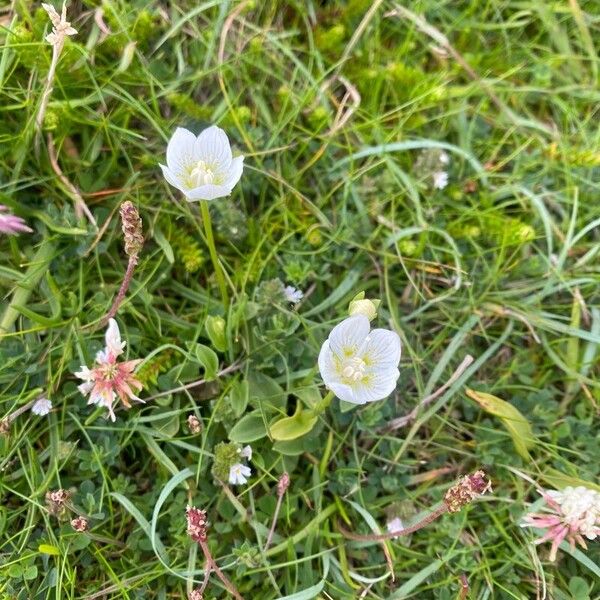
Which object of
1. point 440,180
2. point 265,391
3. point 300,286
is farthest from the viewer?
point 440,180

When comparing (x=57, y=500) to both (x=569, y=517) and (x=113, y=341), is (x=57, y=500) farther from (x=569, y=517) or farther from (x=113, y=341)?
(x=569, y=517)

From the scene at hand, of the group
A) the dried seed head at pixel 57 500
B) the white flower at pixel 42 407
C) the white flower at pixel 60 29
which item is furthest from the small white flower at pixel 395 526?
the white flower at pixel 60 29

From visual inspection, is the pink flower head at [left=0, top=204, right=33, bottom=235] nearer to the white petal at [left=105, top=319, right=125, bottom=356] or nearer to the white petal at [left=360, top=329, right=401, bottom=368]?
the white petal at [left=105, top=319, right=125, bottom=356]

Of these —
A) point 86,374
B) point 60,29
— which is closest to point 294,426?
point 86,374

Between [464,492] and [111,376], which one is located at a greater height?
[464,492]

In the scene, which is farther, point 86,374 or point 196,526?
point 86,374

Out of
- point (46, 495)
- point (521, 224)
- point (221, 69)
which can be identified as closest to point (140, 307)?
point (46, 495)

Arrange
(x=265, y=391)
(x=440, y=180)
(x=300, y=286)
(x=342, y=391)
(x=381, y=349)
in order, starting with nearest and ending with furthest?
(x=342, y=391), (x=381, y=349), (x=265, y=391), (x=300, y=286), (x=440, y=180)
